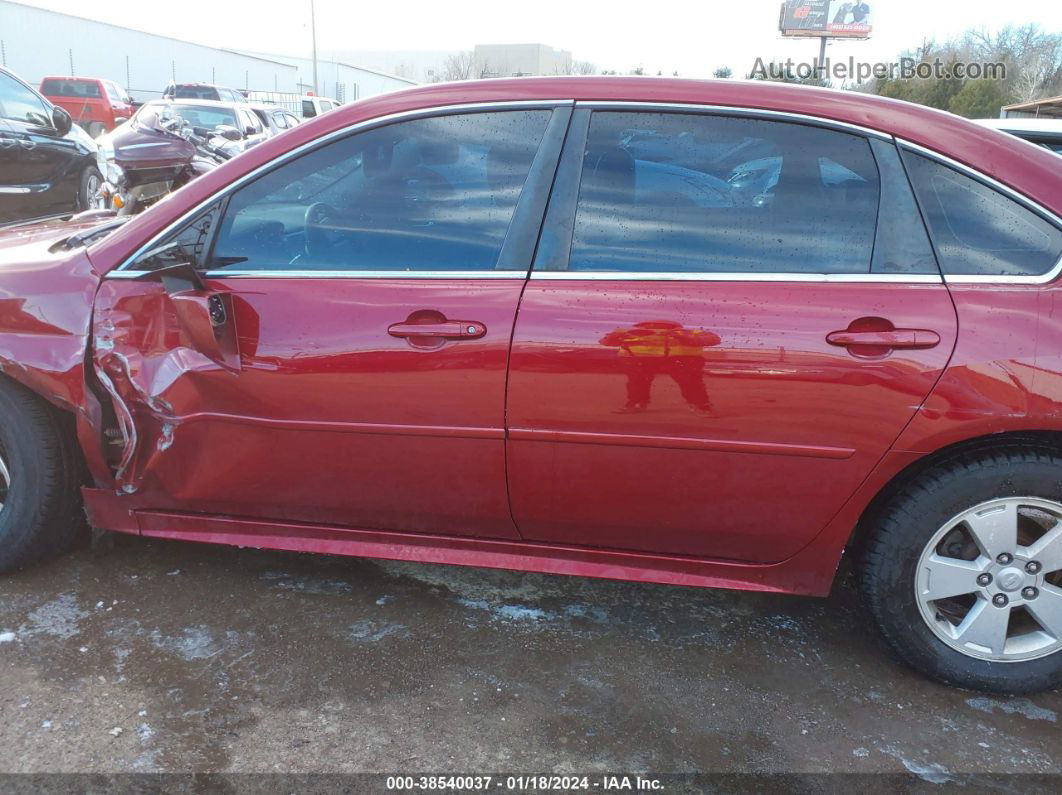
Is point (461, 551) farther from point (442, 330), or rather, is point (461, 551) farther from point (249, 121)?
point (249, 121)

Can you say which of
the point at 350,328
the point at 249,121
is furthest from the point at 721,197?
the point at 249,121

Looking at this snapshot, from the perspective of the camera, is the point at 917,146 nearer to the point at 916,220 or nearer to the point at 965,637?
the point at 916,220

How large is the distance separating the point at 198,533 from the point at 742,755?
1.76 m

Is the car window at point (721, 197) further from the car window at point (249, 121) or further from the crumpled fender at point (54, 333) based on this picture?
the car window at point (249, 121)

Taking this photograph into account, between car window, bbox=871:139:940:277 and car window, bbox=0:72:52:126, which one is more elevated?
car window, bbox=0:72:52:126

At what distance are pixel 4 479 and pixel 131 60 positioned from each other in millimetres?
47402

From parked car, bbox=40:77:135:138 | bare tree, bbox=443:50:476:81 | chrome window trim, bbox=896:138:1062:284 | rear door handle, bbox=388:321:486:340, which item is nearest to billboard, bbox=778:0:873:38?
bare tree, bbox=443:50:476:81

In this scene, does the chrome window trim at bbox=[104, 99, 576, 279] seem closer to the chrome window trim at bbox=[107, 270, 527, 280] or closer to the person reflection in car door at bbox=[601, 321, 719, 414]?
the chrome window trim at bbox=[107, 270, 527, 280]

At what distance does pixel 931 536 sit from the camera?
225 cm

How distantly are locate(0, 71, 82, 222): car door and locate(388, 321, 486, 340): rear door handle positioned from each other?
686cm

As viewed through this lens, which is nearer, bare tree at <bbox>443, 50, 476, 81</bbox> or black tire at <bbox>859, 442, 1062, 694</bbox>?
black tire at <bbox>859, 442, 1062, 694</bbox>

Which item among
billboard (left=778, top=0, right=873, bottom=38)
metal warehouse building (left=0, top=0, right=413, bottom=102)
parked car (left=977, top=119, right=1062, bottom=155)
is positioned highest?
billboard (left=778, top=0, right=873, bottom=38)

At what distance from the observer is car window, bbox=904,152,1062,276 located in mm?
2156

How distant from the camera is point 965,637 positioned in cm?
235
